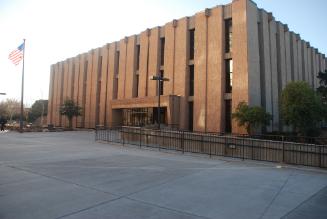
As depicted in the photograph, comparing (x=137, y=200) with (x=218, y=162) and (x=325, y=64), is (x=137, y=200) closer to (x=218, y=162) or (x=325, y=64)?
(x=218, y=162)

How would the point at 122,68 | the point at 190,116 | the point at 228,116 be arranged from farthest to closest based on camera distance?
the point at 122,68
the point at 190,116
the point at 228,116

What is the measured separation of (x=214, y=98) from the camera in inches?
1209

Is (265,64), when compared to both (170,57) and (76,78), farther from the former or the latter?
(76,78)

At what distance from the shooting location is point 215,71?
3094 centimetres

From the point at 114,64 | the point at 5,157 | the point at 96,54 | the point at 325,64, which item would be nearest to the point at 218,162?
the point at 5,157

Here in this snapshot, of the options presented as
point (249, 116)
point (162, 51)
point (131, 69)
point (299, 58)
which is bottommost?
point (249, 116)

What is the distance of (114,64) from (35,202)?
39815mm

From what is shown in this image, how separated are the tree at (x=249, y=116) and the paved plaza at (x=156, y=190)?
13252 mm

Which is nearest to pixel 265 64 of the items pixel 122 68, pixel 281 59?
pixel 281 59

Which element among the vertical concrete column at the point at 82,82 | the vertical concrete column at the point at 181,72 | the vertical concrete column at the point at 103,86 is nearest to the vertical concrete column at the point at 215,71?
the vertical concrete column at the point at 181,72

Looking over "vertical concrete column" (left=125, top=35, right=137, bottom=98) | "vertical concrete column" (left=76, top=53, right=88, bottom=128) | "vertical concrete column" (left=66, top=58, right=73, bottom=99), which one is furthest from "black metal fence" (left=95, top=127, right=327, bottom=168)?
"vertical concrete column" (left=66, top=58, right=73, bottom=99)

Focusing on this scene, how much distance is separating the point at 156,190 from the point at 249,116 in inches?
748

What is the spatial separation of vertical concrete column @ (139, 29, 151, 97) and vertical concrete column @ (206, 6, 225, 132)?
1010cm

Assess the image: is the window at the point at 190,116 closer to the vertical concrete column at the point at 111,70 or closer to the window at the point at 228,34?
the window at the point at 228,34
